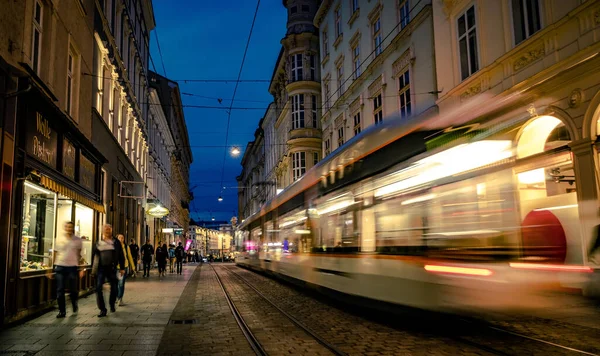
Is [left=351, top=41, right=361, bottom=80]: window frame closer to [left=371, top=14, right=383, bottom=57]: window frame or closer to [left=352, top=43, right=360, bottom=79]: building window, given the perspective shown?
[left=352, top=43, right=360, bottom=79]: building window

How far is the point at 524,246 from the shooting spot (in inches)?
222

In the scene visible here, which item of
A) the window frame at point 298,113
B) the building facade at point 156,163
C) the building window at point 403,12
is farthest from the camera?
the window frame at point 298,113

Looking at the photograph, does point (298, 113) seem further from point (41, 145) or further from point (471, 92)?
point (41, 145)

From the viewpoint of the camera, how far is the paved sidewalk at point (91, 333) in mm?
6734

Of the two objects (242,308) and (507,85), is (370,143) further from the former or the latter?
(507,85)

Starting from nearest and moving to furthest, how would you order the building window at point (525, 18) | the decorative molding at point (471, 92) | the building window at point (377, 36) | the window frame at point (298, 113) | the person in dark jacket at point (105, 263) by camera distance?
1. the person in dark jacket at point (105, 263)
2. the building window at point (525, 18)
3. the decorative molding at point (471, 92)
4. the building window at point (377, 36)
5. the window frame at point (298, 113)

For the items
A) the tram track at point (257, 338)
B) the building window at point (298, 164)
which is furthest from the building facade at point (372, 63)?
the tram track at point (257, 338)

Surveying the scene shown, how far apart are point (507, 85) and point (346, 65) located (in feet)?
52.3

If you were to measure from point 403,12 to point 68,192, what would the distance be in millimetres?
15311

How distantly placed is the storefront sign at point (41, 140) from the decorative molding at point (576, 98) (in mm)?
10716

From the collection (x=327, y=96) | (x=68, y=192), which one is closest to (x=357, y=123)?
(x=327, y=96)

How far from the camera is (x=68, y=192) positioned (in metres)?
11.8

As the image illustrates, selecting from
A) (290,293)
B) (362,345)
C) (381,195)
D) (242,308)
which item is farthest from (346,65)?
(362,345)

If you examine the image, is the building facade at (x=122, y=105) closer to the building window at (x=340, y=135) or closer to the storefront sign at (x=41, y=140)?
the storefront sign at (x=41, y=140)
